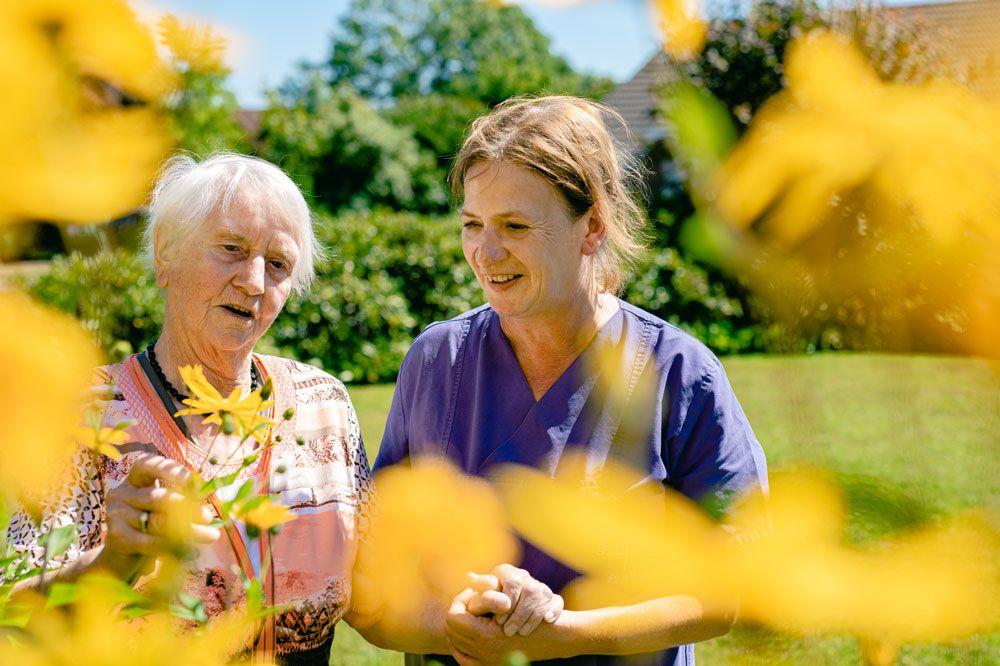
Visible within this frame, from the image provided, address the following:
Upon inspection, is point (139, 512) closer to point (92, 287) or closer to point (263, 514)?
point (263, 514)

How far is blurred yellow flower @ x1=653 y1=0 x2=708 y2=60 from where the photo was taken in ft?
1.38

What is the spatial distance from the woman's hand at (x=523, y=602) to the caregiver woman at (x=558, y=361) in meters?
0.05

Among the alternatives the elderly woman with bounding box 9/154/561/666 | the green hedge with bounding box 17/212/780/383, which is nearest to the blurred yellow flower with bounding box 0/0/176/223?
the elderly woman with bounding box 9/154/561/666

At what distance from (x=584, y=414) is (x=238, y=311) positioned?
84 cm

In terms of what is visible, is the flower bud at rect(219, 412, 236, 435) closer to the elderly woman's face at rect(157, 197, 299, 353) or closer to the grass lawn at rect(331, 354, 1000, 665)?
the grass lawn at rect(331, 354, 1000, 665)

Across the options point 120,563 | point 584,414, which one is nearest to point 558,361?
point 584,414

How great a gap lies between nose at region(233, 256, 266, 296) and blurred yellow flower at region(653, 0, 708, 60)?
157cm

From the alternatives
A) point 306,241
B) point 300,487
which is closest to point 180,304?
point 306,241

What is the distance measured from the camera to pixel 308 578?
1.81 metres

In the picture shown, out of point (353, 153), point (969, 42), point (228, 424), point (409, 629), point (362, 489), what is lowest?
point (353, 153)

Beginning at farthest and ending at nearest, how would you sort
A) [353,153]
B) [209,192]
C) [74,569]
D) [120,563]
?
[353,153] → [209,192] → [74,569] → [120,563]

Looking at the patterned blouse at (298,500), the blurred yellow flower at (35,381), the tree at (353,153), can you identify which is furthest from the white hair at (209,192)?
the tree at (353,153)

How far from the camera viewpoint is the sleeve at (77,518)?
1.31 meters

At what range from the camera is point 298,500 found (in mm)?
1847
